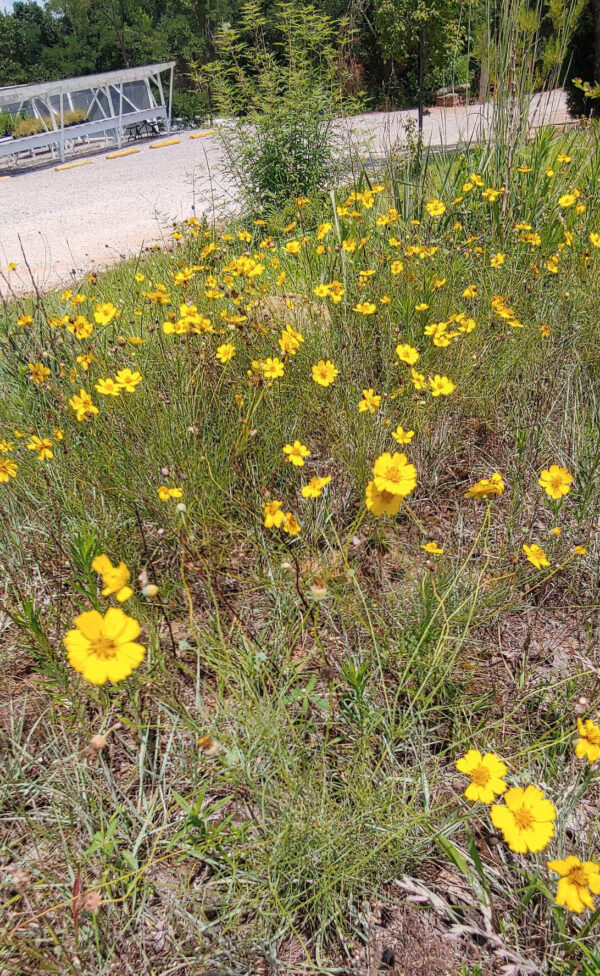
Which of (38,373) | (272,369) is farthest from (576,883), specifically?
(38,373)

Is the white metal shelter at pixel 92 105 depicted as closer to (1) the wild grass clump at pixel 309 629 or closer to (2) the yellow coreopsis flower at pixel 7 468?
(1) the wild grass clump at pixel 309 629

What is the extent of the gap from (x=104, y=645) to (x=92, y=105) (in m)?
23.0

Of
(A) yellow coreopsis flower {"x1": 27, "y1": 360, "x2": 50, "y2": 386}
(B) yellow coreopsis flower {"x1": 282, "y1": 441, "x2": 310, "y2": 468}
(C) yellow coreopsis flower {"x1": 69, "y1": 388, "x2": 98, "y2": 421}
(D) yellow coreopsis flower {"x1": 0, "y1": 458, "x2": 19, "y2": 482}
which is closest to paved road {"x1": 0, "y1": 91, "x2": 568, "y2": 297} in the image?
(A) yellow coreopsis flower {"x1": 27, "y1": 360, "x2": 50, "y2": 386}

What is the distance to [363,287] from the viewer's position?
237 centimetres

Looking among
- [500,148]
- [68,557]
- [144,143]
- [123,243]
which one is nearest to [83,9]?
[144,143]

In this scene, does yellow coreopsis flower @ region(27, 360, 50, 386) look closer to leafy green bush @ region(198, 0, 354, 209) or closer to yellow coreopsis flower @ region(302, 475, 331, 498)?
yellow coreopsis flower @ region(302, 475, 331, 498)

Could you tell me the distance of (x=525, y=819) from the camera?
0.91 m

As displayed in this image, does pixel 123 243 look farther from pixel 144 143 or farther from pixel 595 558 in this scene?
pixel 144 143

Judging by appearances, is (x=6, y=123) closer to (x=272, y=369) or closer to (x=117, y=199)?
(x=117, y=199)

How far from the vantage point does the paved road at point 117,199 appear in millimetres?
4398

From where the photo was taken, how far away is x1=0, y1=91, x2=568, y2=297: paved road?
4.40 m

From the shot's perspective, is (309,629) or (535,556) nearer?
(535,556)

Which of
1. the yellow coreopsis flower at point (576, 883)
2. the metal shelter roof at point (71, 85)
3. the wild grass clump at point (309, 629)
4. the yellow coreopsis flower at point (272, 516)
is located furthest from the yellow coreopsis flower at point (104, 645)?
the metal shelter roof at point (71, 85)

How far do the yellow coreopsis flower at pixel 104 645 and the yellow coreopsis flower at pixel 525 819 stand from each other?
607 millimetres
